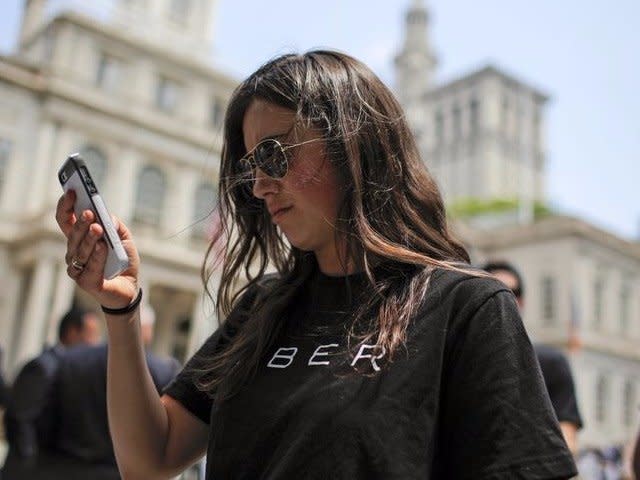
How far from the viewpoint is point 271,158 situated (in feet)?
5.52

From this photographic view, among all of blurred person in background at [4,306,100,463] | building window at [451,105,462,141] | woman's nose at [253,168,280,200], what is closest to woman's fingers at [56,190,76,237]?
woman's nose at [253,168,280,200]

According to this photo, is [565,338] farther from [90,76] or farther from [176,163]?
[90,76]

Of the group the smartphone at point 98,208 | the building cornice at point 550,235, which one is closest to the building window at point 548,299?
the building cornice at point 550,235

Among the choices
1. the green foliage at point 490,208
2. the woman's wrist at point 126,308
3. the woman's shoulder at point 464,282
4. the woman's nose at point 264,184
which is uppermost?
the green foliage at point 490,208

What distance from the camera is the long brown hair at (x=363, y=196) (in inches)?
62.1

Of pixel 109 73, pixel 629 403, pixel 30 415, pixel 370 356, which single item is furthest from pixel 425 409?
pixel 629 403

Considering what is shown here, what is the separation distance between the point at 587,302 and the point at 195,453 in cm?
3511

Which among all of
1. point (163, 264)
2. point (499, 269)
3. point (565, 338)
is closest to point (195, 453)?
point (499, 269)

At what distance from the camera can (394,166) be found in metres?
1.70

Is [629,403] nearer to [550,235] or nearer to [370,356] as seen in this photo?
[550,235]

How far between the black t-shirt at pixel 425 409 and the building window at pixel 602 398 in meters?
35.4

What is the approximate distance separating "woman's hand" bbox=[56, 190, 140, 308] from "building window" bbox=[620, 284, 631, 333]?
38.4 metres

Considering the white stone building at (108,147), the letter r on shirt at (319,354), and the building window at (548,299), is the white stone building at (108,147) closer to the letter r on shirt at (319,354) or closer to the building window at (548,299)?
the building window at (548,299)

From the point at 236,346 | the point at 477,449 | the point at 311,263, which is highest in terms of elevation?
the point at 311,263
